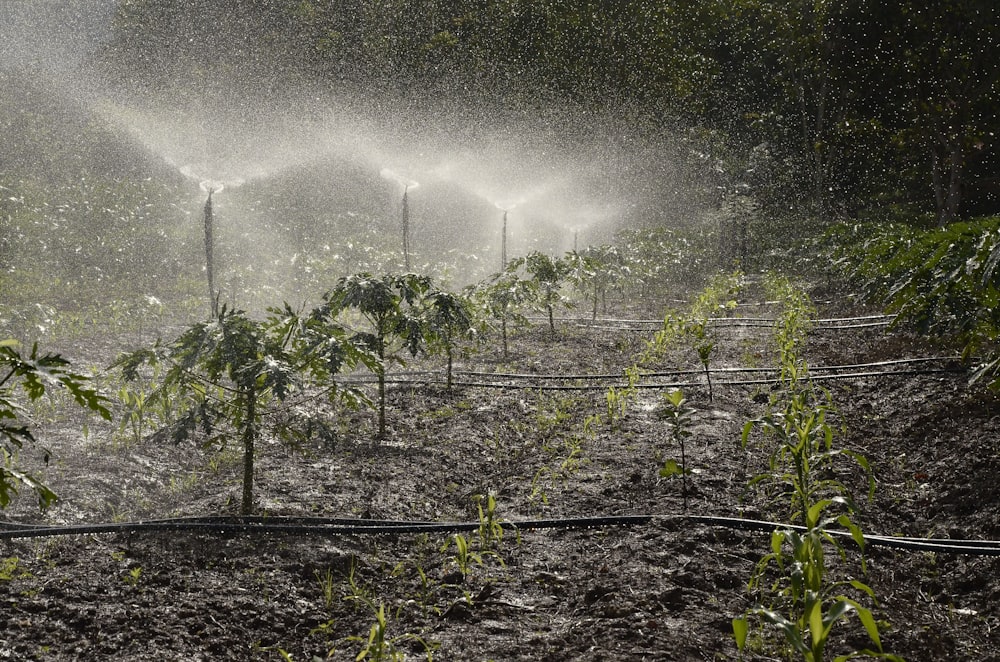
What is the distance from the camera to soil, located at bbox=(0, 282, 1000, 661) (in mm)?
2658

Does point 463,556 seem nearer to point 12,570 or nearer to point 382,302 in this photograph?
point 12,570

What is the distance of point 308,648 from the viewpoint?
275 centimetres

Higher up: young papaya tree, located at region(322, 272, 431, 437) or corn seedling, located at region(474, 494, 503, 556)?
young papaya tree, located at region(322, 272, 431, 437)

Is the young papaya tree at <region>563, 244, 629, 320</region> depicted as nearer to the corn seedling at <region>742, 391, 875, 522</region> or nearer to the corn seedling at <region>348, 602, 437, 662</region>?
the corn seedling at <region>742, 391, 875, 522</region>

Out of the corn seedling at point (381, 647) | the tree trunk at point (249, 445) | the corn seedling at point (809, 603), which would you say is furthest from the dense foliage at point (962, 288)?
the tree trunk at point (249, 445)

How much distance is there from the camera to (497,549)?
11.5ft

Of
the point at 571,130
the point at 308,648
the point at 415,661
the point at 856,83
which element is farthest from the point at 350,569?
the point at 571,130

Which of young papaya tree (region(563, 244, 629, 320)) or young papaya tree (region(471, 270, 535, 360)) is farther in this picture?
young papaya tree (region(563, 244, 629, 320))

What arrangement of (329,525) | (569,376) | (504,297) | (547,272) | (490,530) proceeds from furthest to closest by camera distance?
1. (547,272)
2. (504,297)
3. (569,376)
4. (329,525)
5. (490,530)

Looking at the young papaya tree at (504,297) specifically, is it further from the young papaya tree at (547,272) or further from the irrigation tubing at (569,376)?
Result: the young papaya tree at (547,272)

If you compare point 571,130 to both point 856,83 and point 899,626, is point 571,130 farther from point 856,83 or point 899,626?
point 899,626

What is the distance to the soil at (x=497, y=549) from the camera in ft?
8.72

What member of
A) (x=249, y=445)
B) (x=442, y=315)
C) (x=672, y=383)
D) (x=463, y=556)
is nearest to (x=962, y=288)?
(x=672, y=383)

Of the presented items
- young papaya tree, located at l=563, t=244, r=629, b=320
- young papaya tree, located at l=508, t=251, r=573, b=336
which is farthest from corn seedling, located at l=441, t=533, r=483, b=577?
young papaya tree, located at l=563, t=244, r=629, b=320
